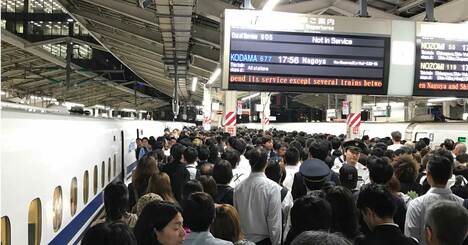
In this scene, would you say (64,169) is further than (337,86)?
No

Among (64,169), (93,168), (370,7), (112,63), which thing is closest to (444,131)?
(370,7)

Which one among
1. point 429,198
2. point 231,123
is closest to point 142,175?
point 429,198

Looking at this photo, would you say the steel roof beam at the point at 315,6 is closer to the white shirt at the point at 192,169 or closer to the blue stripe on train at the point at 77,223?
the white shirt at the point at 192,169

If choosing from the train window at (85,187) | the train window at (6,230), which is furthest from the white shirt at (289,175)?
the train window at (6,230)

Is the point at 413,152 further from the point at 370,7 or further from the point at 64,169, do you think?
the point at 64,169

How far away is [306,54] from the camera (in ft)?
24.1

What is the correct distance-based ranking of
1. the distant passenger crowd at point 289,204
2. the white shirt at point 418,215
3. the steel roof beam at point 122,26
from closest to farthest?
the distant passenger crowd at point 289,204 < the white shirt at point 418,215 < the steel roof beam at point 122,26

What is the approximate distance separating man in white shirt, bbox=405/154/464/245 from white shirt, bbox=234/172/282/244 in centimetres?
125

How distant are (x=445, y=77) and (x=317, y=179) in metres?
3.52

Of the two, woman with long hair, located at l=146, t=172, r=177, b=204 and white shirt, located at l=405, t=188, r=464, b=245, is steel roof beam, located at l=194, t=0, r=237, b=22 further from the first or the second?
white shirt, located at l=405, t=188, r=464, b=245

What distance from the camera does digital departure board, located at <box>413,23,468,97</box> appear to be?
7695 mm

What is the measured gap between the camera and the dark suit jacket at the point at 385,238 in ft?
10.7

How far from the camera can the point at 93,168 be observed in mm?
8641

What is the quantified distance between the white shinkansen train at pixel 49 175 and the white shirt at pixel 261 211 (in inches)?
77.0
